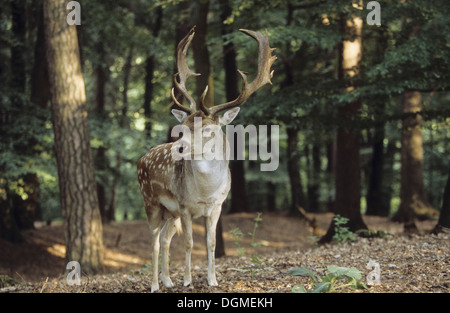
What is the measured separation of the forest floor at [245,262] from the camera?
5.66 meters

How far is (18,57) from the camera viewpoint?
13.9 m

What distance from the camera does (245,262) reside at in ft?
27.5

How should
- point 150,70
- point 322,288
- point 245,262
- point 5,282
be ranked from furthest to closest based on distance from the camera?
point 150,70 < point 245,262 < point 5,282 < point 322,288

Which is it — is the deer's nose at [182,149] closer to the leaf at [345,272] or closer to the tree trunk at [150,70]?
the leaf at [345,272]

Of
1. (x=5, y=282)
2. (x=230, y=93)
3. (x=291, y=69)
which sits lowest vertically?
(x=5, y=282)

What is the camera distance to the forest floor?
18.6 feet

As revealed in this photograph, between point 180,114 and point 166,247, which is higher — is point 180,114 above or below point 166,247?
above

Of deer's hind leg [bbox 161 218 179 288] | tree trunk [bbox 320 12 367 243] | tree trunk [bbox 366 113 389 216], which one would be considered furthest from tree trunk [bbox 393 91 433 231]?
deer's hind leg [bbox 161 218 179 288]

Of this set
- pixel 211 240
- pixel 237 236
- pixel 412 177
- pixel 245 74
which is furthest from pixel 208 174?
pixel 412 177

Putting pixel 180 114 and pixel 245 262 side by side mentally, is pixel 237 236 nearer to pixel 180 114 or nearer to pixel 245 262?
pixel 245 262

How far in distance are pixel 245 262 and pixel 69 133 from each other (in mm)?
3778

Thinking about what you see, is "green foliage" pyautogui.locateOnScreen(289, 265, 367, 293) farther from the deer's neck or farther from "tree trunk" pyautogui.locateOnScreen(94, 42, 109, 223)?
"tree trunk" pyautogui.locateOnScreen(94, 42, 109, 223)

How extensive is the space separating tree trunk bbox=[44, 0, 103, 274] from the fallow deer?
111 inches
